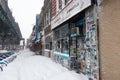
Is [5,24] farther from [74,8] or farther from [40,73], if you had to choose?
[74,8]

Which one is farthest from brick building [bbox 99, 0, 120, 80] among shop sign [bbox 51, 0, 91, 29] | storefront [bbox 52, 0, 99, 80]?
shop sign [bbox 51, 0, 91, 29]

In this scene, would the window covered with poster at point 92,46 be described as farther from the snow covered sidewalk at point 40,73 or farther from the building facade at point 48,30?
the building facade at point 48,30

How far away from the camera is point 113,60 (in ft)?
33.9

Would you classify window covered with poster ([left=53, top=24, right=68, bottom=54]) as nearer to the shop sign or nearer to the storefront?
the storefront

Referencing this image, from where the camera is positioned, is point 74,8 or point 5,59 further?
point 5,59

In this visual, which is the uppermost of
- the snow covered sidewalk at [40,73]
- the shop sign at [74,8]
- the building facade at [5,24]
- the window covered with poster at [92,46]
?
the building facade at [5,24]

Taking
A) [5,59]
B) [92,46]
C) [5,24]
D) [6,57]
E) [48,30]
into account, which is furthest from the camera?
[5,24]

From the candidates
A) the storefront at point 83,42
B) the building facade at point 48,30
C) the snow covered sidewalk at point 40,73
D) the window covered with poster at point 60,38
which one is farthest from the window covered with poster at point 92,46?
the building facade at point 48,30

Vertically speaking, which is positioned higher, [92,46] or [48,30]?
[48,30]

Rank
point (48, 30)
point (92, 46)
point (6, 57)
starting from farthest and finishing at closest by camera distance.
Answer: point (48, 30) → point (6, 57) → point (92, 46)

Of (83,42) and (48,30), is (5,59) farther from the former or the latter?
(83,42)

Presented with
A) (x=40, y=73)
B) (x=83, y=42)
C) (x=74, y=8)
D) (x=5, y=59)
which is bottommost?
(x=40, y=73)

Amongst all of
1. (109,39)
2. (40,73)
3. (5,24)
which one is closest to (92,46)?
(109,39)

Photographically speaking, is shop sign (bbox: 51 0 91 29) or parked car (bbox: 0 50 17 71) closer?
shop sign (bbox: 51 0 91 29)
